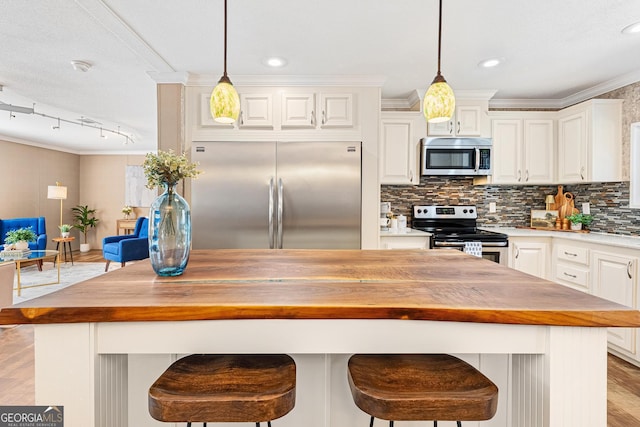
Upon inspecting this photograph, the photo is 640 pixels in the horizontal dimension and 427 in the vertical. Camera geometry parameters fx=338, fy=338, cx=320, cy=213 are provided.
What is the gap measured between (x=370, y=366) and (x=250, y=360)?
0.38m

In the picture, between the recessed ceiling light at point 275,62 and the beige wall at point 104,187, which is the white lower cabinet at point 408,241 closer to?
the recessed ceiling light at point 275,62

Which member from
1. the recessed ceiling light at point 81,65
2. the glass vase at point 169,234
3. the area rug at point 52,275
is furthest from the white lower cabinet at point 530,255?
the area rug at point 52,275

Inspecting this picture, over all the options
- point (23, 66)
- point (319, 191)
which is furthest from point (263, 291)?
point (23, 66)

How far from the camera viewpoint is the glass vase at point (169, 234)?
1.28 m

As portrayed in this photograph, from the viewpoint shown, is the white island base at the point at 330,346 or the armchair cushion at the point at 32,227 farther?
the armchair cushion at the point at 32,227

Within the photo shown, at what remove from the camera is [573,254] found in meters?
3.00

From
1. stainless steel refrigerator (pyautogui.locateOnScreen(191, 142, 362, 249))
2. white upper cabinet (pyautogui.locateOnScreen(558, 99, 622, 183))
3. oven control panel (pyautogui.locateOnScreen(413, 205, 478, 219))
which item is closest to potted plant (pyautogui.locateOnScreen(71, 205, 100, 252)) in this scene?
stainless steel refrigerator (pyautogui.locateOnScreen(191, 142, 362, 249))

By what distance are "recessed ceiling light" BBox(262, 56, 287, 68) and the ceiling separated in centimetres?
6

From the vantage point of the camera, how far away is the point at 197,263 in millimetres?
1602

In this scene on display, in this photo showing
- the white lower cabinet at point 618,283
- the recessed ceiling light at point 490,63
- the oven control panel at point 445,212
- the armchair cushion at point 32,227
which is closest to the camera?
the white lower cabinet at point 618,283

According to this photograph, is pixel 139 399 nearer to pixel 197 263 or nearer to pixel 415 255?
pixel 197 263

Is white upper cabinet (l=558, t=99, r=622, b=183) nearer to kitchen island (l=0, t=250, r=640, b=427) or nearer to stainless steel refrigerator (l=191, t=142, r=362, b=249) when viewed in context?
stainless steel refrigerator (l=191, t=142, r=362, b=249)

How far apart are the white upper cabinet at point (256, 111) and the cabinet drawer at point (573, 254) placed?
2.92 meters

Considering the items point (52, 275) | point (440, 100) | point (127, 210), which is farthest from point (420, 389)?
point (127, 210)
